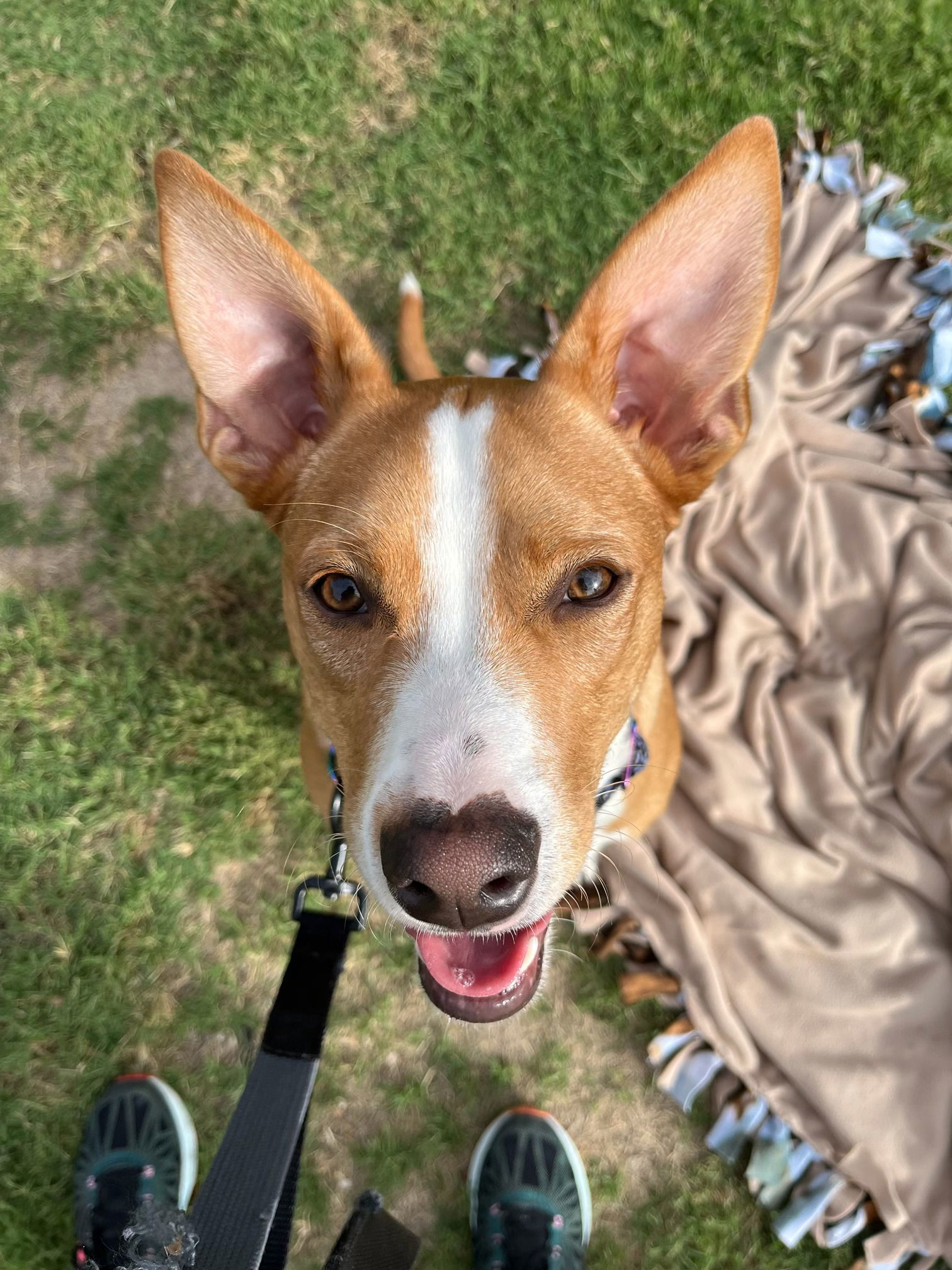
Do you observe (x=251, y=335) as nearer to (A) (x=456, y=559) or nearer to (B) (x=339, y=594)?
(B) (x=339, y=594)

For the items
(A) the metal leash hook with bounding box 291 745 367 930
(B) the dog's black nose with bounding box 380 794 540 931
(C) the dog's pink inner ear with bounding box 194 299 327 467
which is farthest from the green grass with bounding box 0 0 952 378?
(B) the dog's black nose with bounding box 380 794 540 931

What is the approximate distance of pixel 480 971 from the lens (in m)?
2.33

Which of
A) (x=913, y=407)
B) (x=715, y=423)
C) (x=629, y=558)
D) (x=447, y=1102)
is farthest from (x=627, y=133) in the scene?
(x=447, y=1102)

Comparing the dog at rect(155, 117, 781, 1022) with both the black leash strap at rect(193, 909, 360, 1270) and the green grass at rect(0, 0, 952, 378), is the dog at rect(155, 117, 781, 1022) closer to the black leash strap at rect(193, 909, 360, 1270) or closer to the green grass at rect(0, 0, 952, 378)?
the black leash strap at rect(193, 909, 360, 1270)

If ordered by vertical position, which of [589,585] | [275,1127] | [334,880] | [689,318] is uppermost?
[689,318]

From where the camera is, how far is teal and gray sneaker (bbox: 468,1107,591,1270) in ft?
11.2

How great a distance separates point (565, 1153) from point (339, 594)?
9.01 ft

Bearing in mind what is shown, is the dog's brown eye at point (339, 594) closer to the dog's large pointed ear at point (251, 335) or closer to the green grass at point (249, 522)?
the dog's large pointed ear at point (251, 335)

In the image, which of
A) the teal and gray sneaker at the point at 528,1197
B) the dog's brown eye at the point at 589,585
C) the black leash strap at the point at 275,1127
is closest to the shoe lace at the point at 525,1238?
the teal and gray sneaker at the point at 528,1197

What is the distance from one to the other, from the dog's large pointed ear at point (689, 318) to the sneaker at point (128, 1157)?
10.6ft

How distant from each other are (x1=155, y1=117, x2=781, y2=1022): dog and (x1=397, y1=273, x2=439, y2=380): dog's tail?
1.28 m

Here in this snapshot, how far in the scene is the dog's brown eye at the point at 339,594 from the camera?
2271 millimetres

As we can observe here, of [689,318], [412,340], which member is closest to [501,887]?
[689,318]

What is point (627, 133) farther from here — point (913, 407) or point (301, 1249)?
point (301, 1249)
